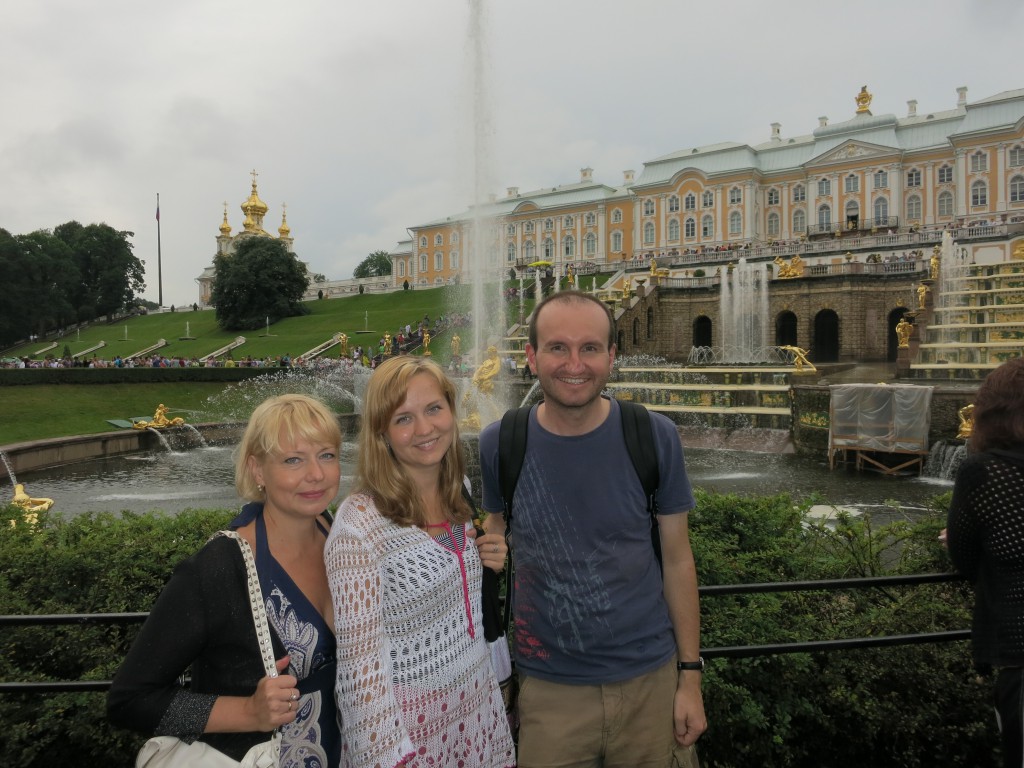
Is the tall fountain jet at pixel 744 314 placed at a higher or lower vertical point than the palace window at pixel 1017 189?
lower

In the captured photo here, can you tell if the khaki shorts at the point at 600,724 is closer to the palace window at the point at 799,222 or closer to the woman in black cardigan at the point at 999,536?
the woman in black cardigan at the point at 999,536

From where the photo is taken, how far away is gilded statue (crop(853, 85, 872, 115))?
6309 centimetres

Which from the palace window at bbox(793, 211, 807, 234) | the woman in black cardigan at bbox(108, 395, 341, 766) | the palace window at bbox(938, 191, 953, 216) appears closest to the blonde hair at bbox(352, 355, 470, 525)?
the woman in black cardigan at bbox(108, 395, 341, 766)

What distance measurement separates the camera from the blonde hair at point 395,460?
2271 mm

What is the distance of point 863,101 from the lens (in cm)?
6328

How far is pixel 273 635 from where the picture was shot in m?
2.13

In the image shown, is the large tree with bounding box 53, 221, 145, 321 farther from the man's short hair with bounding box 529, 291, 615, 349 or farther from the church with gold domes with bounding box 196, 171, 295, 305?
the man's short hair with bounding box 529, 291, 615, 349

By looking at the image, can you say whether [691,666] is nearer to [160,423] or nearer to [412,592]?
[412,592]

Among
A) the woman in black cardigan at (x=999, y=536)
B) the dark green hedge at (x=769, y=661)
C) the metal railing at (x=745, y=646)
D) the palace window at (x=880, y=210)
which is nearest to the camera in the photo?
the woman in black cardigan at (x=999, y=536)

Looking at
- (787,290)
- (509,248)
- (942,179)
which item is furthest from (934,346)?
(509,248)

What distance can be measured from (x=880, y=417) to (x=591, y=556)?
14286mm

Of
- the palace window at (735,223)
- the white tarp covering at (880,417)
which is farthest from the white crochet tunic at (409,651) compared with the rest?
the palace window at (735,223)

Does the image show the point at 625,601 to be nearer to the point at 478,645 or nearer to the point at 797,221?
the point at 478,645

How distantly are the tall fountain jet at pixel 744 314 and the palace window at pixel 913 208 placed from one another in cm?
2932
